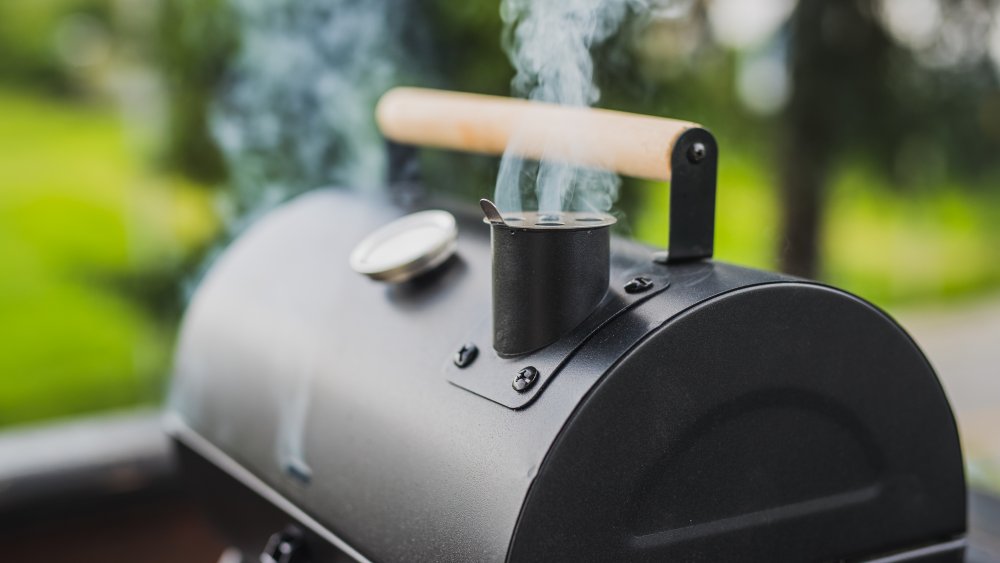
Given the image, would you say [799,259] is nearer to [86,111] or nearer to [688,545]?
[86,111]

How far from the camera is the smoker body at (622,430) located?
844mm

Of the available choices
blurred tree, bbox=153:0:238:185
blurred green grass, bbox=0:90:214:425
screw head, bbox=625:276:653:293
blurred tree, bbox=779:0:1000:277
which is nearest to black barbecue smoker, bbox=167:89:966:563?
screw head, bbox=625:276:653:293

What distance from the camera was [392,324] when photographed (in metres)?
1.12

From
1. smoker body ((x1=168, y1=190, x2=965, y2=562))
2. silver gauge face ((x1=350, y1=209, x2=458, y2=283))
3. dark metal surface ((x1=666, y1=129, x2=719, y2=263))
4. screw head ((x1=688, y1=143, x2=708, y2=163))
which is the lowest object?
smoker body ((x1=168, y1=190, x2=965, y2=562))

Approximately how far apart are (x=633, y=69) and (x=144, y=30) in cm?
126

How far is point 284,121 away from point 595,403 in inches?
62.7

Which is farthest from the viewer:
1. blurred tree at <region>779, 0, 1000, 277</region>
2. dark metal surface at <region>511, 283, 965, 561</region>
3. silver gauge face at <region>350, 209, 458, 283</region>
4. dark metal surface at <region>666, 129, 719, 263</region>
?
blurred tree at <region>779, 0, 1000, 277</region>

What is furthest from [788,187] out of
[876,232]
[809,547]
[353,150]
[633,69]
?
[809,547]

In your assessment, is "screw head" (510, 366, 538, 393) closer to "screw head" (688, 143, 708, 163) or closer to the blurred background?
"screw head" (688, 143, 708, 163)

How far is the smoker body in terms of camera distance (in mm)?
844

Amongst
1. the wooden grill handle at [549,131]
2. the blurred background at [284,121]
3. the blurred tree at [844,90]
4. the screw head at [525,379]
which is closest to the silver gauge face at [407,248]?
the wooden grill handle at [549,131]

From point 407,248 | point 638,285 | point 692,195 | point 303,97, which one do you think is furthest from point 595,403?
point 303,97

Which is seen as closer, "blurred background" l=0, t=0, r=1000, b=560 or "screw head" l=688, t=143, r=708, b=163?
"screw head" l=688, t=143, r=708, b=163

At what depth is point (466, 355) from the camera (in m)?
0.98
